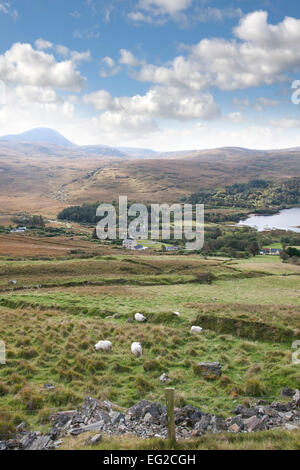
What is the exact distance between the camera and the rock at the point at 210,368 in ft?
43.1

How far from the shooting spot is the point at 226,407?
35.5 ft

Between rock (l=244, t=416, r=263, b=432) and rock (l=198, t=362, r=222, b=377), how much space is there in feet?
11.7

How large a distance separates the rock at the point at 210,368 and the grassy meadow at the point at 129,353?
0.97ft

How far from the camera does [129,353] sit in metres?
15.2

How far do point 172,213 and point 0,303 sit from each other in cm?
16370

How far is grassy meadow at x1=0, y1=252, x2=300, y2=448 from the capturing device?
11.2 meters

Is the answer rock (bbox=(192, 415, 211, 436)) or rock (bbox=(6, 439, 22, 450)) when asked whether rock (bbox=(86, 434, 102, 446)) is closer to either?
rock (bbox=(6, 439, 22, 450))

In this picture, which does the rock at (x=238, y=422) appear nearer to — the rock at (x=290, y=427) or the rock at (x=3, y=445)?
the rock at (x=290, y=427)

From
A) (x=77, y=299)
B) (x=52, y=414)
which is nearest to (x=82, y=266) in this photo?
(x=77, y=299)

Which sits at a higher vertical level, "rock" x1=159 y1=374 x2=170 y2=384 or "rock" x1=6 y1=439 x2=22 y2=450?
"rock" x1=6 y1=439 x2=22 y2=450

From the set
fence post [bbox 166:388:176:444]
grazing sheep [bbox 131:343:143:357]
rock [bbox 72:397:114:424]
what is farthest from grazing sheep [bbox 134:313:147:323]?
fence post [bbox 166:388:176:444]

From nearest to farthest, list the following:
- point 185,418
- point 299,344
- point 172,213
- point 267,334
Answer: point 185,418 < point 299,344 < point 267,334 < point 172,213
